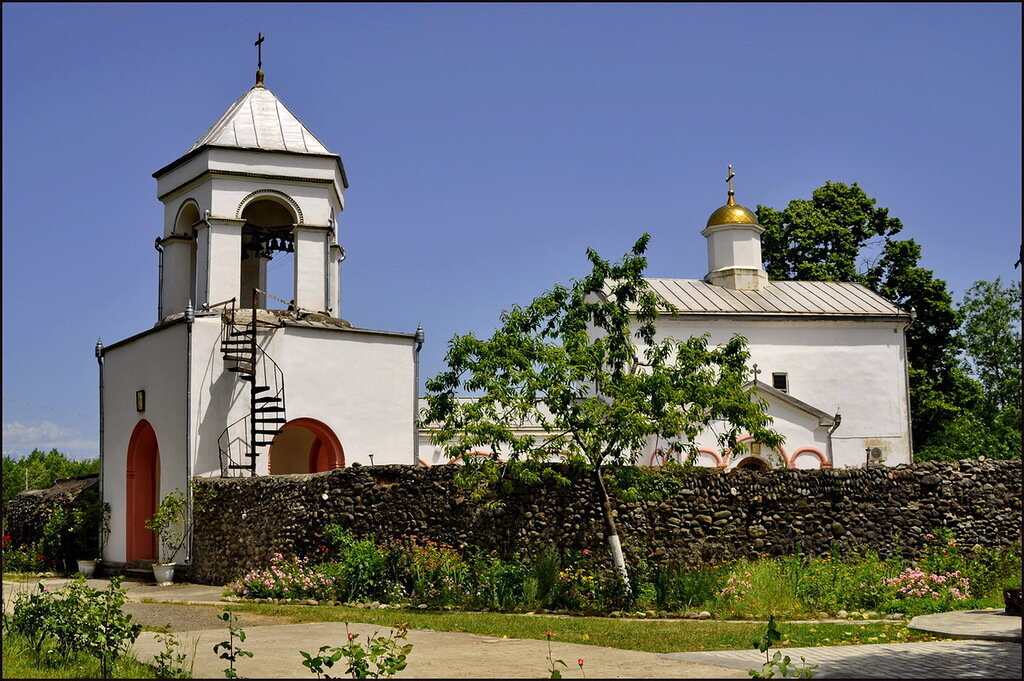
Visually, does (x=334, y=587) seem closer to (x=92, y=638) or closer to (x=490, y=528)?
(x=490, y=528)

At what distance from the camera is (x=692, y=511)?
17016mm

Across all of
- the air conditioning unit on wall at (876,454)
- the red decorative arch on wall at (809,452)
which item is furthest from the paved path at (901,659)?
the air conditioning unit on wall at (876,454)

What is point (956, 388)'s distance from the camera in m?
42.4

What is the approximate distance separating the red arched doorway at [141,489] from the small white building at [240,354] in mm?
29

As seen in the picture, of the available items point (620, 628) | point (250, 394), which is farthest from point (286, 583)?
point (620, 628)

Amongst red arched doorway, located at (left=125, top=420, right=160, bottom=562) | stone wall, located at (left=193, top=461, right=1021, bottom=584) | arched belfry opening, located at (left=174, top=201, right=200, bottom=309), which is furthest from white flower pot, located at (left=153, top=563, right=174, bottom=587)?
arched belfry opening, located at (left=174, top=201, right=200, bottom=309)

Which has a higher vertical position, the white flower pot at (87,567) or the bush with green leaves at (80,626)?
the bush with green leaves at (80,626)

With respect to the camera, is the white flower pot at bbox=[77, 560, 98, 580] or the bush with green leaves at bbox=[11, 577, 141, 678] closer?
the bush with green leaves at bbox=[11, 577, 141, 678]

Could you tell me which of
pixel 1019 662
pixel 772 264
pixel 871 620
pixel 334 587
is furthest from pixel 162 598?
pixel 772 264

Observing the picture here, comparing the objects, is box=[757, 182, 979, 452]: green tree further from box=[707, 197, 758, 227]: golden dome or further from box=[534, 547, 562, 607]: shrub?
box=[534, 547, 562, 607]: shrub

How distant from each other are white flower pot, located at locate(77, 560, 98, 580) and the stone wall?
220 inches

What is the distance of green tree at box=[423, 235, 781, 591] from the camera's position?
15469 millimetres

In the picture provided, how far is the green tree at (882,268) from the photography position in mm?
42281

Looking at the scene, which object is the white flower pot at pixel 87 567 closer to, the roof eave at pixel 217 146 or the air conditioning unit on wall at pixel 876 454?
the roof eave at pixel 217 146
